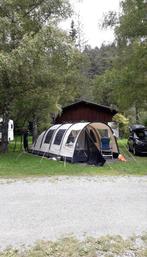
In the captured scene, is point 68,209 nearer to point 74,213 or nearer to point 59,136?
point 74,213

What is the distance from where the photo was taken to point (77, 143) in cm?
1445

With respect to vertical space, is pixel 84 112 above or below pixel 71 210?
above

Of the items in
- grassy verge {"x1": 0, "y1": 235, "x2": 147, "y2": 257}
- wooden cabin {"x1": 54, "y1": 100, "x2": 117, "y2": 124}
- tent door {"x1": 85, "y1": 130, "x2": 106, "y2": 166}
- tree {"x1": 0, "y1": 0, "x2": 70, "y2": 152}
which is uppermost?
tree {"x1": 0, "y1": 0, "x2": 70, "y2": 152}

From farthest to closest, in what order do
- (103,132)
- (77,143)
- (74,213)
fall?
(103,132) < (77,143) < (74,213)

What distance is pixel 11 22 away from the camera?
15.6 m

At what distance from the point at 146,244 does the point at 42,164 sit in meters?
9.03

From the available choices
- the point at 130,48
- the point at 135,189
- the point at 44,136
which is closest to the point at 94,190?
the point at 135,189

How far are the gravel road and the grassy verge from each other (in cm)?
25

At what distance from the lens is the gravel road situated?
5094 millimetres

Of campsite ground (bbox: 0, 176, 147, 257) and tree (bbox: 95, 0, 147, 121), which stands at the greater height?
tree (bbox: 95, 0, 147, 121)

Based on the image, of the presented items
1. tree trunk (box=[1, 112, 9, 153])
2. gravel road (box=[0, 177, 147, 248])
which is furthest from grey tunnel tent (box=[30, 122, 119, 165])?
gravel road (box=[0, 177, 147, 248])

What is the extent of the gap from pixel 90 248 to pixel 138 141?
14.0 metres

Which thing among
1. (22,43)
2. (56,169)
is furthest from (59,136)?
(22,43)

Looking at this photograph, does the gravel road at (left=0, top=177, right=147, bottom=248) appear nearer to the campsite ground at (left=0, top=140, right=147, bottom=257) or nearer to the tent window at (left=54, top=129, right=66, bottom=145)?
the campsite ground at (left=0, top=140, right=147, bottom=257)
